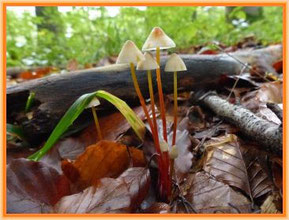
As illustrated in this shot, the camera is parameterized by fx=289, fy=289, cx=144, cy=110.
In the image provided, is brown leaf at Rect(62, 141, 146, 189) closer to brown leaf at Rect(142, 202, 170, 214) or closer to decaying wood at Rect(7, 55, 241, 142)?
brown leaf at Rect(142, 202, 170, 214)

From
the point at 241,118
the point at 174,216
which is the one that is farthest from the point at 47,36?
the point at 174,216

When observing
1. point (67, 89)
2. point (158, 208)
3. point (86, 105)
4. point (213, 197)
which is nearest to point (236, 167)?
point (213, 197)

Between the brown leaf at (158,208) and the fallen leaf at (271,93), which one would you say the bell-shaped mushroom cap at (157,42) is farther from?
the fallen leaf at (271,93)

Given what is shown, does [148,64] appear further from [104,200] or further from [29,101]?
[29,101]

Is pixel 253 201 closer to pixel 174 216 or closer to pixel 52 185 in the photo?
pixel 174 216

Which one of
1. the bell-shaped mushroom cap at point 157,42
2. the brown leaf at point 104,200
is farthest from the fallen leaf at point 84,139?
the bell-shaped mushroom cap at point 157,42

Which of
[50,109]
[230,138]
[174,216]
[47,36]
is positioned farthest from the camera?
[47,36]
